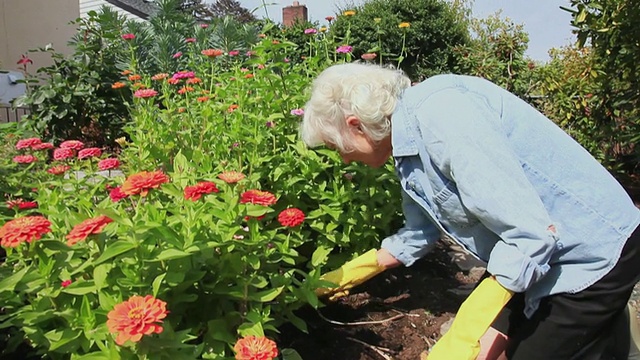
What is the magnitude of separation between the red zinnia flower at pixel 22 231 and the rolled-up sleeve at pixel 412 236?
1.19 metres

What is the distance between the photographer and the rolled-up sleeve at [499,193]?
130cm

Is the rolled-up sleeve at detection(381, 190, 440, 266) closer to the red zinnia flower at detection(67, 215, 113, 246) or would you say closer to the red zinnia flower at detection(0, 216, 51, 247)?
the red zinnia flower at detection(67, 215, 113, 246)

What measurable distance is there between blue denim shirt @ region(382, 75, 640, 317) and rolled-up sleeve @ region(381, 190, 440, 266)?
297 millimetres

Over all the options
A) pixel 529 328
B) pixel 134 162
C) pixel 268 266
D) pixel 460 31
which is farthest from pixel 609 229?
pixel 460 31

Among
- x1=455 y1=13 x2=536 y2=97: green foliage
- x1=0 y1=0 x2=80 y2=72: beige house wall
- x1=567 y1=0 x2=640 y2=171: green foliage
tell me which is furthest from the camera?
x1=0 y1=0 x2=80 y2=72: beige house wall

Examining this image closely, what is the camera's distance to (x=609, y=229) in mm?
1527

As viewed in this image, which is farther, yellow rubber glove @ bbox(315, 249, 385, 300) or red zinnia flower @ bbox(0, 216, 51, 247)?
yellow rubber glove @ bbox(315, 249, 385, 300)

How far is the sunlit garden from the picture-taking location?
1379 millimetres

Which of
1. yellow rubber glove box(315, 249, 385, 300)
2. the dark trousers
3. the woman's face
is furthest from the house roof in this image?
the dark trousers

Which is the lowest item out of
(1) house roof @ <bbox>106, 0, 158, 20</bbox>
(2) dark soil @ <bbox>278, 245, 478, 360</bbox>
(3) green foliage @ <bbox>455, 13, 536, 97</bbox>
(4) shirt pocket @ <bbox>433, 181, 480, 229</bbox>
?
(2) dark soil @ <bbox>278, 245, 478, 360</bbox>

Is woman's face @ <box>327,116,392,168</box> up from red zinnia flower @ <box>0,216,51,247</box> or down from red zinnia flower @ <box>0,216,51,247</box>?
up

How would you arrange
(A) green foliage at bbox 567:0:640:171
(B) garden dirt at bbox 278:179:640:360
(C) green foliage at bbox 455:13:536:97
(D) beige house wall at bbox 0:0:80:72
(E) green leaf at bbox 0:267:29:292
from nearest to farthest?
(E) green leaf at bbox 0:267:29:292, (B) garden dirt at bbox 278:179:640:360, (A) green foliage at bbox 567:0:640:171, (C) green foliage at bbox 455:13:536:97, (D) beige house wall at bbox 0:0:80:72

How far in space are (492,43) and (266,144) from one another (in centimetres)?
636

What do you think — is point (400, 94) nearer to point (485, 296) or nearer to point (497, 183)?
point (497, 183)
